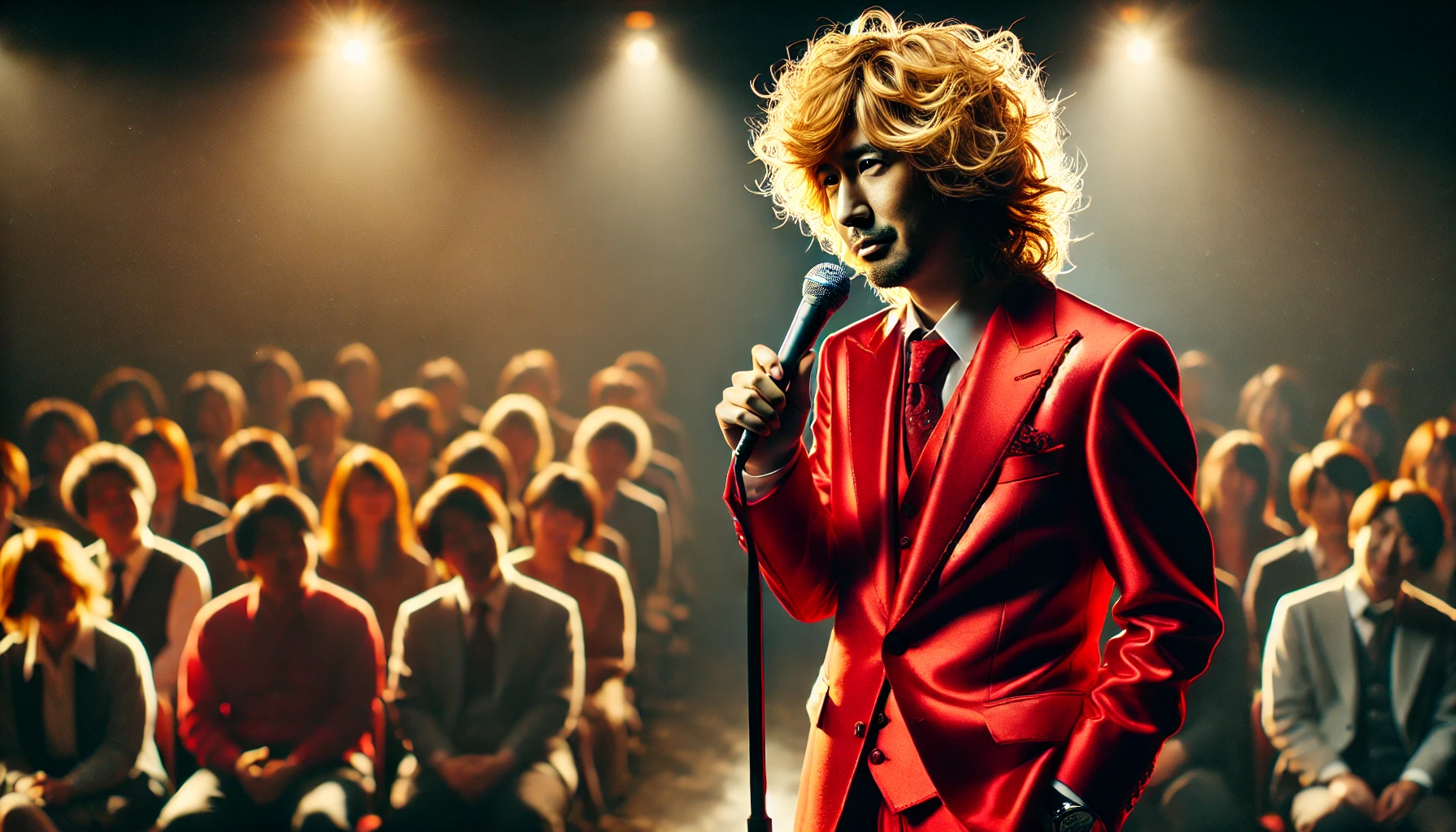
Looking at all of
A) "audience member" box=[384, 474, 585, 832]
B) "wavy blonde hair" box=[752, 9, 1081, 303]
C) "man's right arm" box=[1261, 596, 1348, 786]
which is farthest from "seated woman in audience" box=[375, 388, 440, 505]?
"man's right arm" box=[1261, 596, 1348, 786]

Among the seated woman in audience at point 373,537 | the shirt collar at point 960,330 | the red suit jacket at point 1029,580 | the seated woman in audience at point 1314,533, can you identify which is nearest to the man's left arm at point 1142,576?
the red suit jacket at point 1029,580

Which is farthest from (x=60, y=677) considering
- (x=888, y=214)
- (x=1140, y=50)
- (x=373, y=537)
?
(x=1140, y=50)

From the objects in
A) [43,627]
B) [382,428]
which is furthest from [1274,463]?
[43,627]

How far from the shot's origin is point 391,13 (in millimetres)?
3020

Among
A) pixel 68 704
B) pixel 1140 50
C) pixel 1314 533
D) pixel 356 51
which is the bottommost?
pixel 68 704

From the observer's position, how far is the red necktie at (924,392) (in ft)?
3.51

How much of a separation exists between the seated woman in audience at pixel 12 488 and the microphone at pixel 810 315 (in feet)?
9.90

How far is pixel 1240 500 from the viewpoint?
113 inches

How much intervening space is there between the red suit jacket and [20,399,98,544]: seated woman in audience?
9.48 ft

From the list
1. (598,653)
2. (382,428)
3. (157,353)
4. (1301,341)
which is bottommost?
(598,653)

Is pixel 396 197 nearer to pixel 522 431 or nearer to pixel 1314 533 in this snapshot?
pixel 522 431

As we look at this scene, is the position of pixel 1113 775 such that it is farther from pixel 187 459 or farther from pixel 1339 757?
pixel 187 459

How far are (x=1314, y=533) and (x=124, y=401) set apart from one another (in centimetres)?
386

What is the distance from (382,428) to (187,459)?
0.65 m
